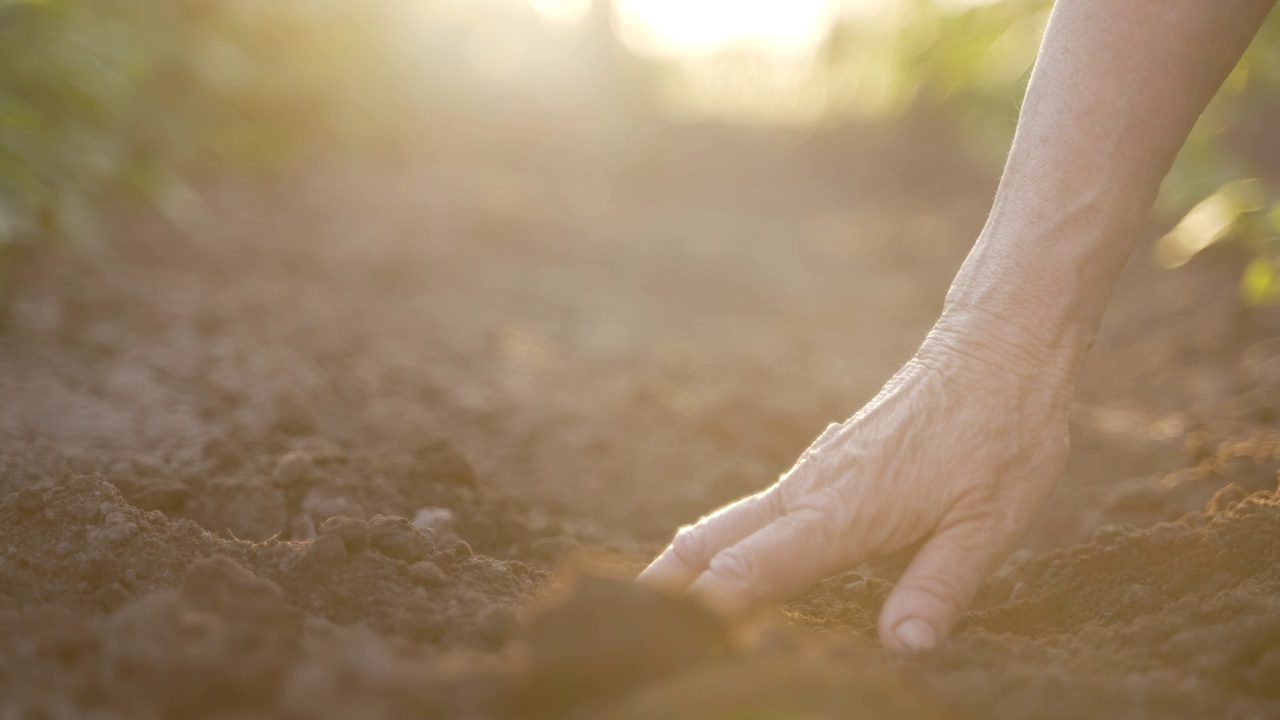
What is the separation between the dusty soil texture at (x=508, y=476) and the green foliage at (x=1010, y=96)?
1.58ft

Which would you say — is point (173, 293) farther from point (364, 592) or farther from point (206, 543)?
point (364, 592)

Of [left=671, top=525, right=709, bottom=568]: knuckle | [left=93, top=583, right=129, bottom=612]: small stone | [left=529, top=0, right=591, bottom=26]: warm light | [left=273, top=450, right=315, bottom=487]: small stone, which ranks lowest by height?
[left=93, top=583, right=129, bottom=612]: small stone

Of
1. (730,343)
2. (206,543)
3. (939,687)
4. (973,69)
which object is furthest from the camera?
(973,69)

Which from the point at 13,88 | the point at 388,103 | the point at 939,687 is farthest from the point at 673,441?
the point at 388,103

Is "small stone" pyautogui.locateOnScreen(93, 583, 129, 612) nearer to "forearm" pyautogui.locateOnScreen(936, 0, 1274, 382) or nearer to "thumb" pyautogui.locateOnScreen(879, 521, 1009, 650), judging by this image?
"thumb" pyautogui.locateOnScreen(879, 521, 1009, 650)

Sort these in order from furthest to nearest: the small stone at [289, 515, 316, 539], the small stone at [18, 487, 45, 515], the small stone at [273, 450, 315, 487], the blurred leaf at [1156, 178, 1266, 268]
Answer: the blurred leaf at [1156, 178, 1266, 268]
the small stone at [273, 450, 315, 487]
the small stone at [289, 515, 316, 539]
the small stone at [18, 487, 45, 515]

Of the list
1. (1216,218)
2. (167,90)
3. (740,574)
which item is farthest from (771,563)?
(167,90)

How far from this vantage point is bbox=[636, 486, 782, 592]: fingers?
4.86 feet

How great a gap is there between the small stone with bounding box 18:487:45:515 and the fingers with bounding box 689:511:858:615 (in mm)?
1156

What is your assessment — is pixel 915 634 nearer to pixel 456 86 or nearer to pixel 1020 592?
pixel 1020 592

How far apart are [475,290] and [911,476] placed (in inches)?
141

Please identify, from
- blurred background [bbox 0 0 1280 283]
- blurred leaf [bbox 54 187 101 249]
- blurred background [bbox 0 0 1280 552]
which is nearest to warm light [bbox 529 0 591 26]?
blurred background [bbox 0 0 1280 283]

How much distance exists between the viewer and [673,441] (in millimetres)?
2965

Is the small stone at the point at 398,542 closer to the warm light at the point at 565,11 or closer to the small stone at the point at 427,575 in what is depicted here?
the small stone at the point at 427,575
